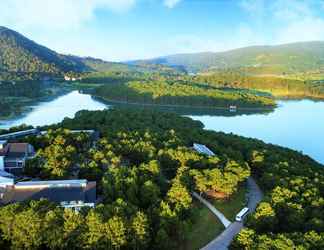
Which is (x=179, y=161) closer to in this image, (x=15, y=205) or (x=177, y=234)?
(x=177, y=234)

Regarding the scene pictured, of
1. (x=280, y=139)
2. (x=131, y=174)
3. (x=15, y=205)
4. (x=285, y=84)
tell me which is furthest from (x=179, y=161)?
(x=285, y=84)

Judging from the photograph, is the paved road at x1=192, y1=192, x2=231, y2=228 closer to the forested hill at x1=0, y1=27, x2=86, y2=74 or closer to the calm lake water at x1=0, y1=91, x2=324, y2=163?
the calm lake water at x1=0, y1=91, x2=324, y2=163

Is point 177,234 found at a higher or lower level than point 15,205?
lower

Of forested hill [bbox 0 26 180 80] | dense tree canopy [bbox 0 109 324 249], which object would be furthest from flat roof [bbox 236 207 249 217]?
forested hill [bbox 0 26 180 80]

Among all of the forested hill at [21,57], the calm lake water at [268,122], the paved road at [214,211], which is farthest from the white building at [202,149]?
the forested hill at [21,57]

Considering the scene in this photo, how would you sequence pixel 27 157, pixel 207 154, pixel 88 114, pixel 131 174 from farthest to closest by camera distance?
pixel 88 114 → pixel 207 154 → pixel 27 157 → pixel 131 174

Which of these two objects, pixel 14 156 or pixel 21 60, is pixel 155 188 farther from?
pixel 21 60

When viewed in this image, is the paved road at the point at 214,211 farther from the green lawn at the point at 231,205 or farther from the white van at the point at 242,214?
the white van at the point at 242,214
